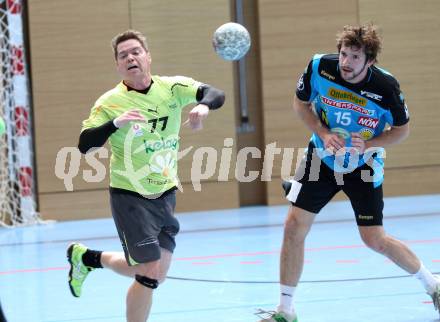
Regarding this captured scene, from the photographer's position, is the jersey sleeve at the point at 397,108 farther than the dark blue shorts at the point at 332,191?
No

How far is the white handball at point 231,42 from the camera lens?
7180mm

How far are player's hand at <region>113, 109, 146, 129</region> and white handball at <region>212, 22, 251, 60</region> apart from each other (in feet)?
10.6

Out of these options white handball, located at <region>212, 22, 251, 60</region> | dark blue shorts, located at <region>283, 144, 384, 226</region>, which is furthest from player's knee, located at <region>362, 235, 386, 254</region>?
white handball, located at <region>212, 22, 251, 60</region>

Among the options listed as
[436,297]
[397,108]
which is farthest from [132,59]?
[436,297]

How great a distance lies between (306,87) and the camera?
15.7 ft

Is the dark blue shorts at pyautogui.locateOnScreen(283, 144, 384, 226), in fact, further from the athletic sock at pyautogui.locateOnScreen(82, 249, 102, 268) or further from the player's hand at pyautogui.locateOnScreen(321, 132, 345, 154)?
the athletic sock at pyautogui.locateOnScreen(82, 249, 102, 268)

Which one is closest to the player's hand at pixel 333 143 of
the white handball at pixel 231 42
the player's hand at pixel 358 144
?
the player's hand at pixel 358 144

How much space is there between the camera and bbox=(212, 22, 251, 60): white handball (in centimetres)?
718

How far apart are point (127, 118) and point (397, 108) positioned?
63.1 inches

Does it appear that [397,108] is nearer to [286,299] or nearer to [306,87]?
[306,87]

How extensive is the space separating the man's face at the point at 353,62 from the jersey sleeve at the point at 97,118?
1.37m

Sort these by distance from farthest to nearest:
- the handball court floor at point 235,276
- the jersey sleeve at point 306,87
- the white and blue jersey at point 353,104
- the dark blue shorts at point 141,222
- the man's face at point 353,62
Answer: the handball court floor at point 235,276
the jersey sleeve at point 306,87
the white and blue jersey at point 353,104
the man's face at point 353,62
the dark blue shorts at point 141,222

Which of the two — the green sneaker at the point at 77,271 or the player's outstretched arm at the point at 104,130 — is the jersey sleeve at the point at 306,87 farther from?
the green sneaker at the point at 77,271

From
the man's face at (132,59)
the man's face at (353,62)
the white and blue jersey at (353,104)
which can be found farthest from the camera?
the white and blue jersey at (353,104)
